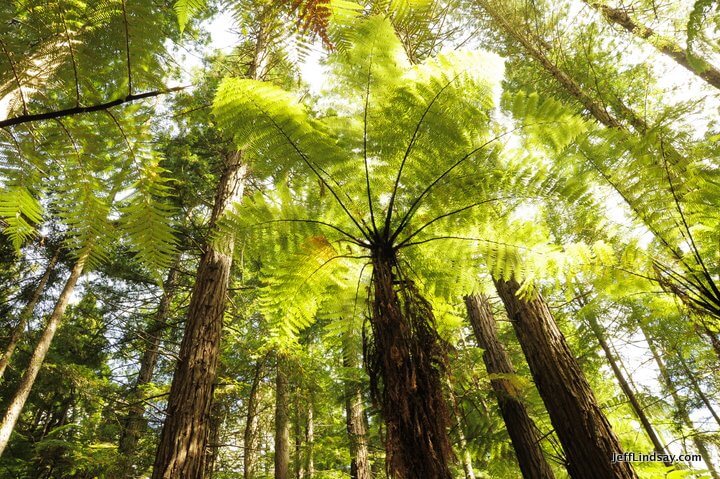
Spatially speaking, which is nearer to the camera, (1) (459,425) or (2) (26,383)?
(1) (459,425)

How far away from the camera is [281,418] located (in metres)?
6.11

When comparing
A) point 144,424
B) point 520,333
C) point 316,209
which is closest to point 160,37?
point 316,209

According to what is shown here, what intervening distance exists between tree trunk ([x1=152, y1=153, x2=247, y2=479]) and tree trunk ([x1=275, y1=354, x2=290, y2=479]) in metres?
2.09

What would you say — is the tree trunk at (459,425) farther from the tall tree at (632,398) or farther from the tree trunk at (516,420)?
the tall tree at (632,398)

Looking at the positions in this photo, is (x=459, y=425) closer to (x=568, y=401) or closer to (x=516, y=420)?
(x=516, y=420)

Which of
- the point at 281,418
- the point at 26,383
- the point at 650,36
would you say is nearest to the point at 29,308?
the point at 26,383

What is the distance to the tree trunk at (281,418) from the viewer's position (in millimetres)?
5709

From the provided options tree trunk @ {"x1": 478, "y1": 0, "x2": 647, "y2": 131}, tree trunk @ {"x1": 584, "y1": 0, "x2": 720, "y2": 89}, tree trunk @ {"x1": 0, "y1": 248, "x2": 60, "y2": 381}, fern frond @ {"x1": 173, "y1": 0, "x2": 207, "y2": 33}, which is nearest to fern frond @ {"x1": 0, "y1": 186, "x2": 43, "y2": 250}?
fern frond @ {"x1": 173, "y1": 0, "x2": 207, "y2": 33}

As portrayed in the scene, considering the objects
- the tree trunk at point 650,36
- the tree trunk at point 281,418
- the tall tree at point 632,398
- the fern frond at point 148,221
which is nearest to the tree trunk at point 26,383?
the tree trunk at point 281,418

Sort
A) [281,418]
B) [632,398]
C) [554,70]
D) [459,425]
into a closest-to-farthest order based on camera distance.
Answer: [459,425]
[632,398]
[281,418]
[554,70]

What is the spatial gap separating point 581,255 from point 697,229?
1299 millimetres

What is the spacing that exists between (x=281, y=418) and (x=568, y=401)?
15.8ft

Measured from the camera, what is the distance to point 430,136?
1692 mm

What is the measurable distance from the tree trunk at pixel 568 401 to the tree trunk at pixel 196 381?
2864 mm
